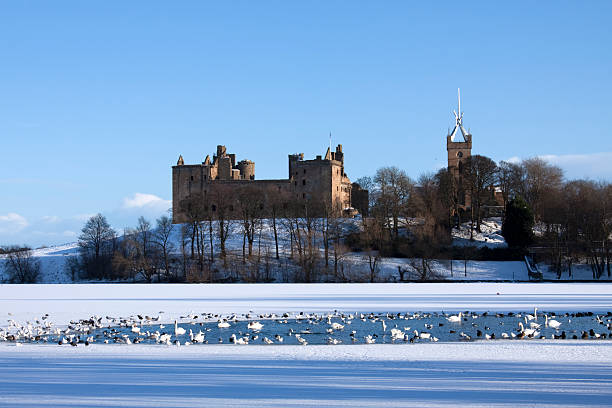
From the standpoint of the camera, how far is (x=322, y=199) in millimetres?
77250

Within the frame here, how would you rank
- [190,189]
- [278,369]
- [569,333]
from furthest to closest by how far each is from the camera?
[190,189] < [569,333] < [278,369]

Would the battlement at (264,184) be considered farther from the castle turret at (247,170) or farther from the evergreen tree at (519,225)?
the evergreen tree at (519,225)

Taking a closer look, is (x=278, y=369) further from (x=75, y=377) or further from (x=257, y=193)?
(x=257, y=193)

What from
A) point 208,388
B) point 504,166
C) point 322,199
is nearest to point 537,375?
point 208,388

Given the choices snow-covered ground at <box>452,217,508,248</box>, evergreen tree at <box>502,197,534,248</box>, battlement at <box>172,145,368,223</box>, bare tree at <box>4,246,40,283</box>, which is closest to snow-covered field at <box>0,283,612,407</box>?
evergreen tree at <box>502,197,534,248</box>

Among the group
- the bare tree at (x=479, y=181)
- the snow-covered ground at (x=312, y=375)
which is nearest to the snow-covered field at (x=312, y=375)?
the snow-covered ground at (x=312, y=375)

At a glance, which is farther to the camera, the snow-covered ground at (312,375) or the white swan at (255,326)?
the white swan at (255,326)

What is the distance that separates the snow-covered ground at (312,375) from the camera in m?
8.03

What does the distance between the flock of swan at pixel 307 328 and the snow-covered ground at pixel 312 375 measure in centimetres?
104

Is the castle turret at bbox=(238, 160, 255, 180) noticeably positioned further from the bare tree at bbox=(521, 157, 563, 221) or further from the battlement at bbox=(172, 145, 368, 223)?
the bare tree at bbox=(521, 157, 563, 221)

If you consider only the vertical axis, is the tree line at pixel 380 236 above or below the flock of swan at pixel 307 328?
above

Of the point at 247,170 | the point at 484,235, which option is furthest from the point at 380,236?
the point at 247,170

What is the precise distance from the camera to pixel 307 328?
1583cm

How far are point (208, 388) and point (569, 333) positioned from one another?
843cm
